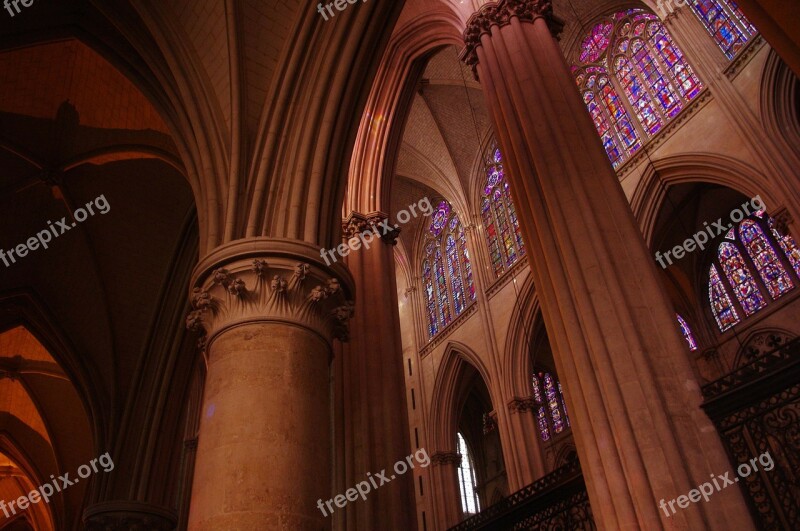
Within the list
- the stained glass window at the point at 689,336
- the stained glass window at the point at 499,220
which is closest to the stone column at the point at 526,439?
the stained glass window at the point at 499,220

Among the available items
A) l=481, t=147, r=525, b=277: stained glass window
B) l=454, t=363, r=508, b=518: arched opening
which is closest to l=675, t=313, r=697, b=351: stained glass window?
l=481, t=147, r=525, b=277: stained glass window

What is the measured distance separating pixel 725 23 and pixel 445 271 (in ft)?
31.1

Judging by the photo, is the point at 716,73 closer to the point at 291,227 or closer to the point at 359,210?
the point at 359,210

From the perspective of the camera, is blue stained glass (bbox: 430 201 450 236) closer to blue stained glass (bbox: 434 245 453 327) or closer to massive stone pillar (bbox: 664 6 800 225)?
blue stained glass (bbox: 434 245 453 327)

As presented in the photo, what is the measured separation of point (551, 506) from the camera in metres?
7.02

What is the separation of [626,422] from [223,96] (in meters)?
4.87

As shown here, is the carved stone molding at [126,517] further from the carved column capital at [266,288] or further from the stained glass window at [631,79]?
the stained glass window at [631,79]

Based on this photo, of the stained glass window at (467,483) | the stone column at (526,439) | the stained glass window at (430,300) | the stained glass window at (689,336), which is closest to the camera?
the stone column at (526,439)

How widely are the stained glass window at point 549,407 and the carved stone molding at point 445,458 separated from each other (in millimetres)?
2261

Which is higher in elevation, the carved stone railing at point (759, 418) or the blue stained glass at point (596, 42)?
the blue stained glass at point (596, 42)

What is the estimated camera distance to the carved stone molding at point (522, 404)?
14.4m

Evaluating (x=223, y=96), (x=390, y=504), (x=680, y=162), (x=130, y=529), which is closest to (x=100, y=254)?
(x=130, y=529)

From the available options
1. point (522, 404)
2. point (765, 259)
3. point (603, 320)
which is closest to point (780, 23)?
point (603, 320)

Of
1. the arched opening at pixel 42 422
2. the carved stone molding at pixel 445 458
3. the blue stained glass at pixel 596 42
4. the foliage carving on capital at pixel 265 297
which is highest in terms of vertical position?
the blue stained glass at pixel 596 42
